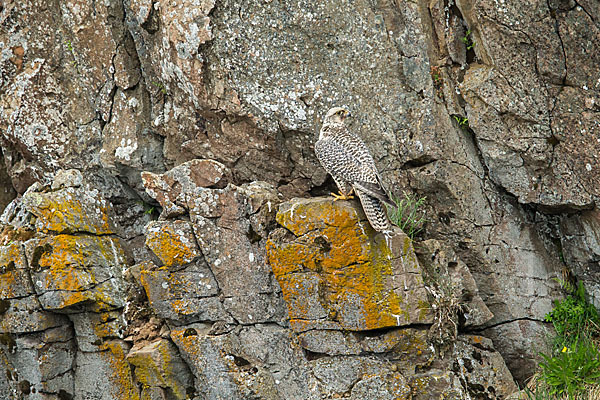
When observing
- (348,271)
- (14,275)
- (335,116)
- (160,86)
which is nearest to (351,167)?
(335,116)

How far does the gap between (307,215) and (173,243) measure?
6.48 ft

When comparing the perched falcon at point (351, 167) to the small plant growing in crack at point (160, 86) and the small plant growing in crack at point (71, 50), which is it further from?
the small plant growing in crack at point (71, 50)

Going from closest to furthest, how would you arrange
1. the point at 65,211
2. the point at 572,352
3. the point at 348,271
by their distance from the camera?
the point at 348,271 → the point at 572,352 → the point at 65,211

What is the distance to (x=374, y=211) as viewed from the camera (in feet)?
23.9

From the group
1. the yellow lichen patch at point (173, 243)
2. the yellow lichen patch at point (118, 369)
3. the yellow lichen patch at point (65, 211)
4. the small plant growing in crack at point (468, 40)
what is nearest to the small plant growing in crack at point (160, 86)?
the yellow lichen patch at point (65, 211)

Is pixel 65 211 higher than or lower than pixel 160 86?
lower

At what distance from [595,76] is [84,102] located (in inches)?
304

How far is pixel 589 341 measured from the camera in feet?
25.9

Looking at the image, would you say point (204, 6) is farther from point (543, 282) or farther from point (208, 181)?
point (543, 282)

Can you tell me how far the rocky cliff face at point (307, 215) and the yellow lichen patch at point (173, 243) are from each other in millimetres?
22

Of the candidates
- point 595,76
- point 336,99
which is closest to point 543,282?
point 595,76

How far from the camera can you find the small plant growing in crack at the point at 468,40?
347 inches

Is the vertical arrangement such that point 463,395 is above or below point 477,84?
below

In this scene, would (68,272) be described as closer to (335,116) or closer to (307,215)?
(307,215)
